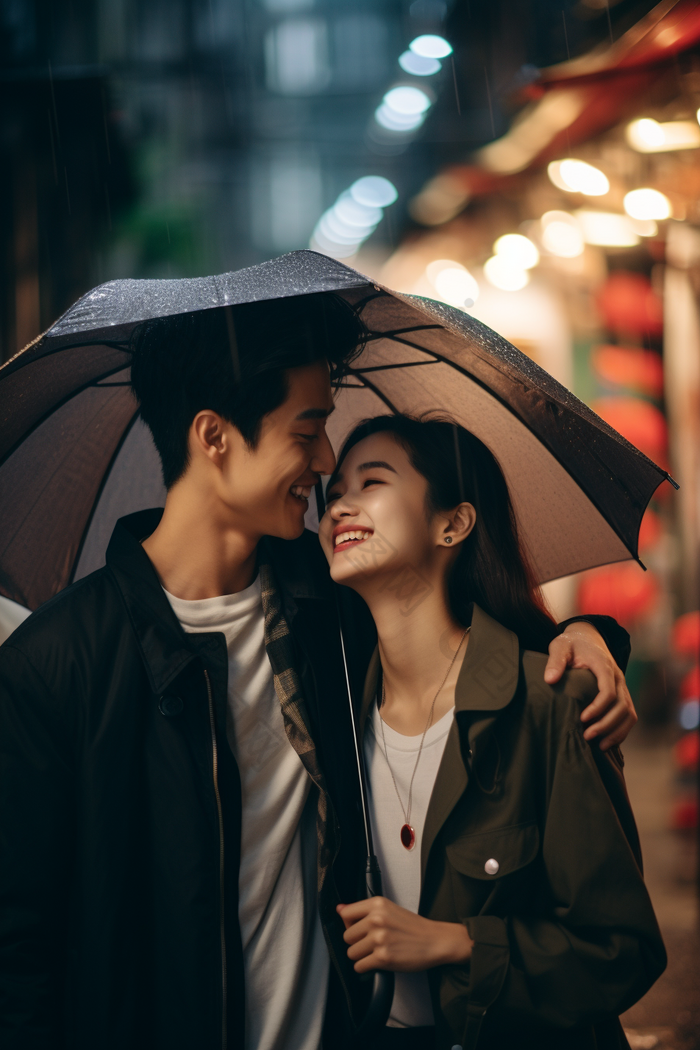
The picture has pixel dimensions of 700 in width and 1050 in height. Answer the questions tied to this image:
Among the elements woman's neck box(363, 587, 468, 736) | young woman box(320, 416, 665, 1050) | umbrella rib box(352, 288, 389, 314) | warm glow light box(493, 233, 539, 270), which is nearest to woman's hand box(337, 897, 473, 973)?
Result: young woman box(320, 416, 665, 1050)

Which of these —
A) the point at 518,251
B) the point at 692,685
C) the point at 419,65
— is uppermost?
the point at 419,65

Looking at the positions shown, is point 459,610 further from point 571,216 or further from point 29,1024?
point 571,216

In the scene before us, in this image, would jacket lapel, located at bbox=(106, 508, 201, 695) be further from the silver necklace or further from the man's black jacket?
the silver necklace

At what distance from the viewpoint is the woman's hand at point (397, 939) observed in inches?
61.2

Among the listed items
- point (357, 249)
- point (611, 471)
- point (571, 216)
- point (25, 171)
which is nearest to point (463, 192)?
point (571, 216)

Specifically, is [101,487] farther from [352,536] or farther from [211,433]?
[352,536]

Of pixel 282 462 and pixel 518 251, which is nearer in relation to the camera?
pixel 282 462

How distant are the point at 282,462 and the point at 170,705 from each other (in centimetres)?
59

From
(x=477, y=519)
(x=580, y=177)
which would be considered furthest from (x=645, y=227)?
(x=477, y=519)

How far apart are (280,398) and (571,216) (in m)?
5.73

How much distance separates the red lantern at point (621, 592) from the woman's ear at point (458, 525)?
566cm

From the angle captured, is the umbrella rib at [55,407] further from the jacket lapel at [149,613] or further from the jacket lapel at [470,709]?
the jacket lapel at [470,709]

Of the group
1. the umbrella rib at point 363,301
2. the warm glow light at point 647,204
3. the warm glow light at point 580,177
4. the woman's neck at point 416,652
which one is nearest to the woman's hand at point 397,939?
the woman's neck at point 416,652

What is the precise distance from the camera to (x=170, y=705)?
1596 millimetres
